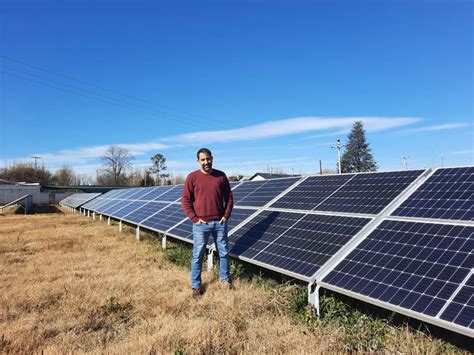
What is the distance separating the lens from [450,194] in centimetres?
604

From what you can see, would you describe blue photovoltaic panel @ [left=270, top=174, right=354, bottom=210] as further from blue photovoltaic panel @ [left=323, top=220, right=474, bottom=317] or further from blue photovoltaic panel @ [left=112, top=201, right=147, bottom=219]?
blue photovoltaic panel @ [left=112, top=201, right=147, bottom=219]

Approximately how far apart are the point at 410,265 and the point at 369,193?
2.57 m

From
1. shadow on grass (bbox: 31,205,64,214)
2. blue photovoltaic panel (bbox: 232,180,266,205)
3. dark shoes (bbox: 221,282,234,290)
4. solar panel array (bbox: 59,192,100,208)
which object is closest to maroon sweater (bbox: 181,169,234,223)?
dark shoes (bbox: 221,282,234,290)

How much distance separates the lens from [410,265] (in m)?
4.80

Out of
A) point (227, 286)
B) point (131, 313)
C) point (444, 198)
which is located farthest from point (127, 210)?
point (444, 198)

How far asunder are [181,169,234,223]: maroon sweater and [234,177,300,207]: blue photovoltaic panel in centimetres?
244

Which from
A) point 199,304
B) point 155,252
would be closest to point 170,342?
point 199,304

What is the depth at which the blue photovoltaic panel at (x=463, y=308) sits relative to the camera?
3682 millimetres

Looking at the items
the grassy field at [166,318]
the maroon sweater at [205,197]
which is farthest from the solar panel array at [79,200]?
the maroon sweater at [205,197]

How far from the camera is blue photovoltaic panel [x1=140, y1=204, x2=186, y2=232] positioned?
35.7 ft

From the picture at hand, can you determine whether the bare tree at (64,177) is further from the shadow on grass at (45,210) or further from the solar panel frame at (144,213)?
the solar panel frame at (144,213)

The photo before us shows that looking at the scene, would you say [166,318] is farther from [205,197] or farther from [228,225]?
[228,225]

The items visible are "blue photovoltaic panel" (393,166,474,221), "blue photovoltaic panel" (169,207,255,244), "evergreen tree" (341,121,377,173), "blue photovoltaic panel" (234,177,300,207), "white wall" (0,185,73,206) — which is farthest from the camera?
"evergreen tree" (341,121,377,173)

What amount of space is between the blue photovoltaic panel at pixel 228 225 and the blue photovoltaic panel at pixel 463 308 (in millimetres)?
5082
